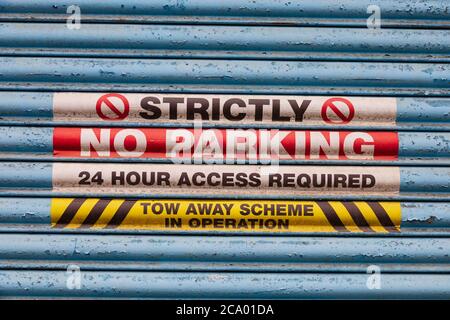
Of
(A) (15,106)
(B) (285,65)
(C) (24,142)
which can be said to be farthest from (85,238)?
(B) (285,65)

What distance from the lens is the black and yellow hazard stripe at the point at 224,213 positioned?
2518 millimetres

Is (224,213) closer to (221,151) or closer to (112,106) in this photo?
(221,151)

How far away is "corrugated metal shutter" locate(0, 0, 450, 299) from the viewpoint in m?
2.52

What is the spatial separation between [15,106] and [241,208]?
133 cm

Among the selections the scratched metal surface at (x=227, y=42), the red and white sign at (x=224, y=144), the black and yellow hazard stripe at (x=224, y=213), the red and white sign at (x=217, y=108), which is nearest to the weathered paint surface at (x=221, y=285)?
the black and yellow hazard stripe at (x=224, y=213)

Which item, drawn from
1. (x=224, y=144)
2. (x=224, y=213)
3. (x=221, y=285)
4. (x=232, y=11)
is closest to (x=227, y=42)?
(x=232, y=11)

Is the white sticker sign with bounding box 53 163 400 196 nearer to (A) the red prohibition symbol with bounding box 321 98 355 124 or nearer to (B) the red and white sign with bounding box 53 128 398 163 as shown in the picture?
(B) the red and white sign with bounding box 53 128 398 163

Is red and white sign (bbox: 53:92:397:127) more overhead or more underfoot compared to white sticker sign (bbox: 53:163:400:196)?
more overhead

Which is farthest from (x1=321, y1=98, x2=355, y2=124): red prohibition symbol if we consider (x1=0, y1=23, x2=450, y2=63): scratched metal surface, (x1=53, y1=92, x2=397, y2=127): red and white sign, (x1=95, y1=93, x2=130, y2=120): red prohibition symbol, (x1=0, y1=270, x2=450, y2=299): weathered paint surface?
(x1=95, y1=93, x2=130, y2=120): red prohibition symbol

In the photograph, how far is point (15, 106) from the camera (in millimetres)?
2510

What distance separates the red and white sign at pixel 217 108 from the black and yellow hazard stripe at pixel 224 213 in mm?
443

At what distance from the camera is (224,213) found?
253 cm

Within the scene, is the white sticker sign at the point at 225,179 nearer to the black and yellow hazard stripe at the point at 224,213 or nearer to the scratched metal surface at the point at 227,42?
the black and yellow hazard stripe at the point at 224,213
